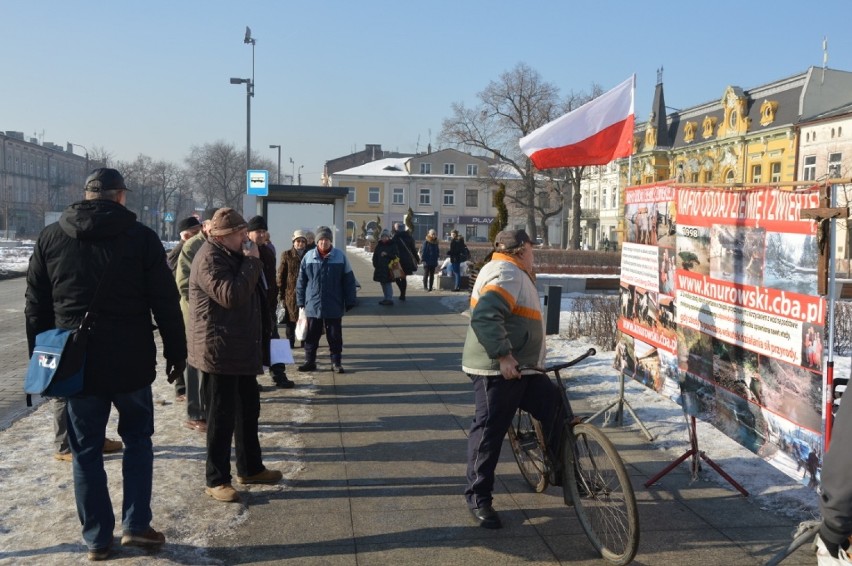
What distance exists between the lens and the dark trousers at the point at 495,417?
4.44 m

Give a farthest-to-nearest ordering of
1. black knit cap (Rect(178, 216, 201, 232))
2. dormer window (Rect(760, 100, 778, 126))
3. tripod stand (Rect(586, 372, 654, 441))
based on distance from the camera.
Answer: dormer window (Rect(760, 100, 778, 126))
black knit cap (Rect(178, 216, 201, 232))
tripod stand (Rect(586, 372, 654, 441))

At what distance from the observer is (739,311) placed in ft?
14.7

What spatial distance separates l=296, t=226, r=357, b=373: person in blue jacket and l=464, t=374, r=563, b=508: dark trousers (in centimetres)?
432

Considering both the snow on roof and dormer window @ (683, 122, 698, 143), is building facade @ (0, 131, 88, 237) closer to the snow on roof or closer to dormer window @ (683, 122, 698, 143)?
the snow on roof

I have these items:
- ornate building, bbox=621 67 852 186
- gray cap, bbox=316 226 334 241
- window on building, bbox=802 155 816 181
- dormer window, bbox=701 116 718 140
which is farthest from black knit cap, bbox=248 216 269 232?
dormer window, bbox=701 116 718 140

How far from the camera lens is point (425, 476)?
5312 millimetres

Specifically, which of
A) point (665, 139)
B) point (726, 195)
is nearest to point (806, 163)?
point (665, 139)

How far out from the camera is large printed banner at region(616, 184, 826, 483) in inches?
156

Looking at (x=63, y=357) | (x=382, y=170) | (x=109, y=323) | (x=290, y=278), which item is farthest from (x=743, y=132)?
(x=63, y=357)

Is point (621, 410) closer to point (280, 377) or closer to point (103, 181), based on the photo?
point (280, 377)

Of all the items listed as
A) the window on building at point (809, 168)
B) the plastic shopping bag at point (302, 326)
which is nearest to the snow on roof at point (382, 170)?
the window on building at point (809, 168)

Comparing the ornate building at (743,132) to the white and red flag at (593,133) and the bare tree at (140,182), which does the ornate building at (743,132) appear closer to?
the white and red flag at (593,133)

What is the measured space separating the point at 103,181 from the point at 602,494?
10.1ft

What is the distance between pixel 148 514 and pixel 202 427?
2336mm
